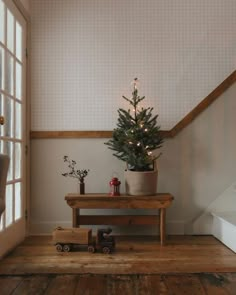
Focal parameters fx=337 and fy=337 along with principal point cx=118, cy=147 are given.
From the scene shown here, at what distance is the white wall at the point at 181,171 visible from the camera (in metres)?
3.31

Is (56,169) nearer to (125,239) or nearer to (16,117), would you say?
(16,117)

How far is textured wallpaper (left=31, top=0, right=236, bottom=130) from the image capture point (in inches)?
131

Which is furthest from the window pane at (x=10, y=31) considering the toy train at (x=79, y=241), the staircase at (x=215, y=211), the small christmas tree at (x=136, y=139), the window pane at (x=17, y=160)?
the staircase at (x=215, y=211)

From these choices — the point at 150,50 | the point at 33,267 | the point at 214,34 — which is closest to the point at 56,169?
the point at 33,267

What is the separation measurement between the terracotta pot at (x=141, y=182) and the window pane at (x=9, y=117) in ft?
3.54

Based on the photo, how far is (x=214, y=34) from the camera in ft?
11.0

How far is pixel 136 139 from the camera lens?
2.95 m

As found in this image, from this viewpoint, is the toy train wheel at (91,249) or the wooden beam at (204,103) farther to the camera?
the wooden beam at (204,103)

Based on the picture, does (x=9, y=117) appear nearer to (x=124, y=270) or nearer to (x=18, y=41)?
(x=18, y=41)

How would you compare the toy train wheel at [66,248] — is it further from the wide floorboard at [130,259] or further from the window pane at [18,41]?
the window pane at [18,41]

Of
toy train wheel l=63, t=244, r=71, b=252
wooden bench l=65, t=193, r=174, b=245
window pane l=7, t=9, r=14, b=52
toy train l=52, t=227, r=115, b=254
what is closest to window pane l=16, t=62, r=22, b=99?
window pane l=7, t=9, r=14, b=52

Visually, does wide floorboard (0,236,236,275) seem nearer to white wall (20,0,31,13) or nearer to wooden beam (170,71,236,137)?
wooden beam (170,71,236,137)

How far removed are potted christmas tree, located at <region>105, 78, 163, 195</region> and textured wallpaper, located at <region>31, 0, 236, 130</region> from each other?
0.31m

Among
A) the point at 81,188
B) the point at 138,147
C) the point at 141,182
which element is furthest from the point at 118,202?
the point at 138,147
